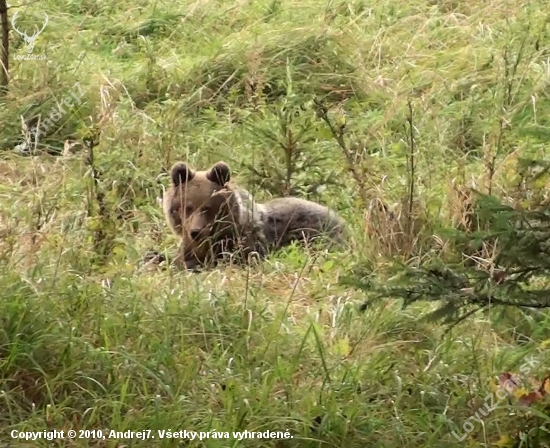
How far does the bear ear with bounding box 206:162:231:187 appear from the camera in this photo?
21.1ft

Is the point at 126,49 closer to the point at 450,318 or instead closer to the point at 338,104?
the point at 338,104

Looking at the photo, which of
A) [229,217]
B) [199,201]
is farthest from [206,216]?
[229,217]

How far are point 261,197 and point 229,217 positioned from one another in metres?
0.57

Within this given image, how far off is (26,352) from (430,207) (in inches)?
107

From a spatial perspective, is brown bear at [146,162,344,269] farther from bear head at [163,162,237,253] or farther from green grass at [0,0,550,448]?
green grass at [0,0,550,448]

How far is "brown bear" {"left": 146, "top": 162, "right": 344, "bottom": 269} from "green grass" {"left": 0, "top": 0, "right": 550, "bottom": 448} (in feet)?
0.54

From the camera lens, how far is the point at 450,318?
358 cm

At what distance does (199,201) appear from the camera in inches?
255

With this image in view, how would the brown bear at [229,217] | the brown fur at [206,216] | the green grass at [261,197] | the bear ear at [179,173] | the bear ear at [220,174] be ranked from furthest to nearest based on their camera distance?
the bear ear at [220,174] < the bear ear at [179,173] < the brown bear at [229,217] < the brown fur at [206,216] < the green grass at [261,197]

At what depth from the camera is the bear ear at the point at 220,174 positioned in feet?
21.1

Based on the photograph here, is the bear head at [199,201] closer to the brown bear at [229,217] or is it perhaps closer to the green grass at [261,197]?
the brown bear at [229,217]

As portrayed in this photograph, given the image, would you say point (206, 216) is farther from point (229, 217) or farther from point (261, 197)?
point (261, 197)

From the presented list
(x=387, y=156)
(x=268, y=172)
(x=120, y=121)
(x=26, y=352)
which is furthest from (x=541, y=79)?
(x=26, y=352)

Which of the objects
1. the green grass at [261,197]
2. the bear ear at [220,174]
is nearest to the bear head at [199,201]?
the bear ear at [220,174]
